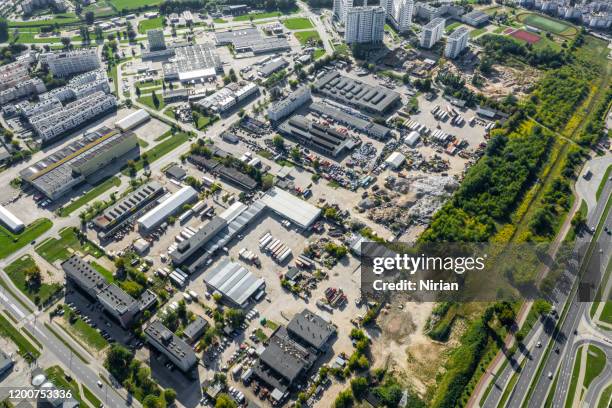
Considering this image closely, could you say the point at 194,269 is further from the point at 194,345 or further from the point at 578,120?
the point at 578,120

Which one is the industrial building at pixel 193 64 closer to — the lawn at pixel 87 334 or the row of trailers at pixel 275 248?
the row of trailers at pixel 275 248

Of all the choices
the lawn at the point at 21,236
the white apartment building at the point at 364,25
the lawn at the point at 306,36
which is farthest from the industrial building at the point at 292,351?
the lawn at the point at 306,36

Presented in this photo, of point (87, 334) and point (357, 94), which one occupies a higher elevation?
point (357, 94)

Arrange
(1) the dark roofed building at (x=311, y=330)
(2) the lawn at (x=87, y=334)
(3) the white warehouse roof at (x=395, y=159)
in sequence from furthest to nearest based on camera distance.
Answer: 1. (3) the white warehouse roof at (x=395, y=159)
2. (2) the lawn at (x=87, y=334)
3. (1) the dark roofed building at (x=311, y=330)

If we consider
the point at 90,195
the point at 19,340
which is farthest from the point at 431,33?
the point at 19,340

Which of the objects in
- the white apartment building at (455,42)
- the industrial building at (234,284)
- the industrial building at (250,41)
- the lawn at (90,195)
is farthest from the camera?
the industrial building at (250,41)

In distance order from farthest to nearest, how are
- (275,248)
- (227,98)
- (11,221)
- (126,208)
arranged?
(227,98) < (126,208) < (11,221) < (275,248)

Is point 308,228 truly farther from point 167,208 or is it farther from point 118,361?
point 118,361
